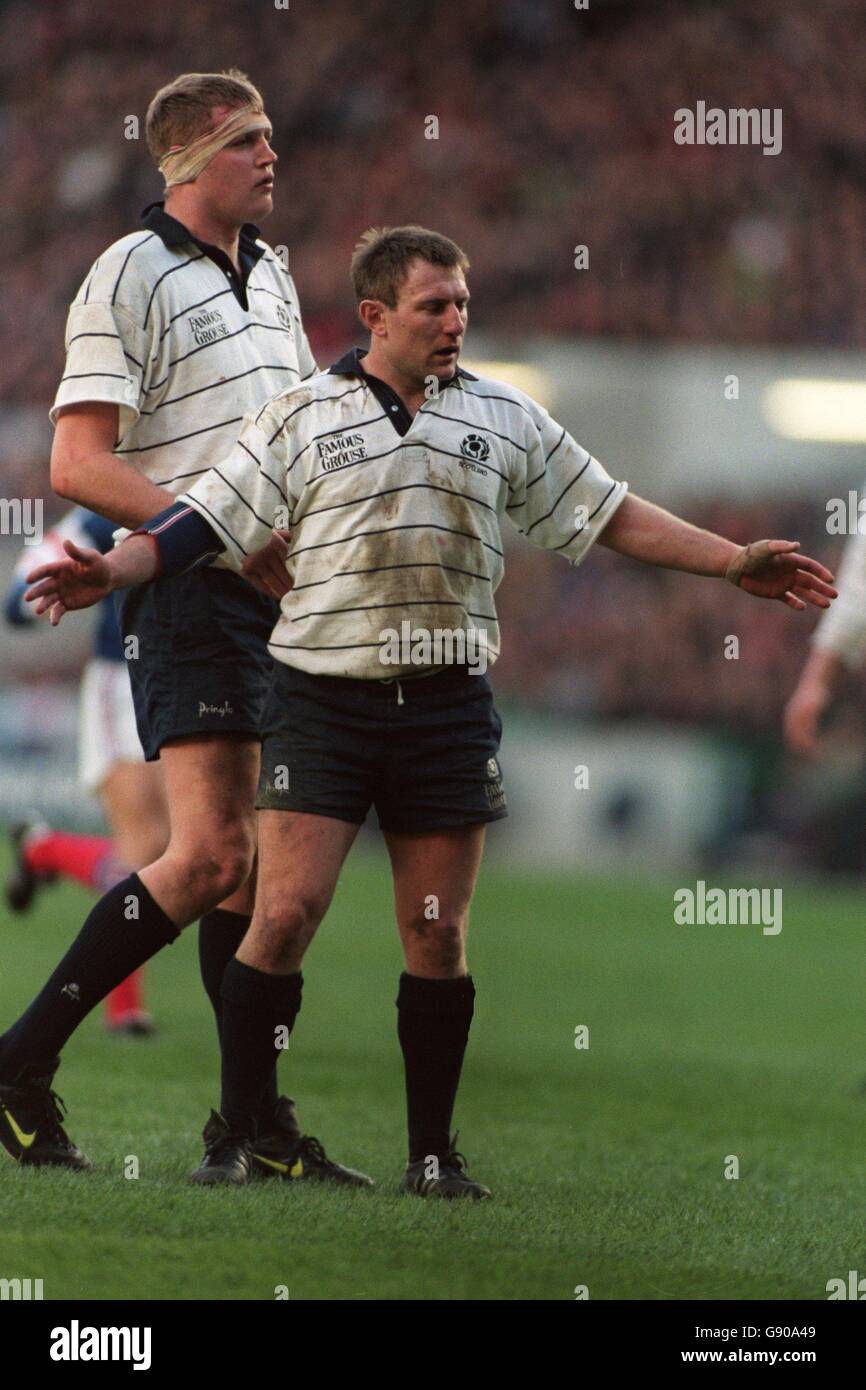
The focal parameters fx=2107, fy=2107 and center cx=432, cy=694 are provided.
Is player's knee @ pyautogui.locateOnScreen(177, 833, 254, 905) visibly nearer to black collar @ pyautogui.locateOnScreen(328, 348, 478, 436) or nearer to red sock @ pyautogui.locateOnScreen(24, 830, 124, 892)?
black collar @ pyautogui.locateOnScreen(328, 348, 478, 436)

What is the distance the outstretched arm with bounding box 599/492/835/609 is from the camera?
4.03 meters

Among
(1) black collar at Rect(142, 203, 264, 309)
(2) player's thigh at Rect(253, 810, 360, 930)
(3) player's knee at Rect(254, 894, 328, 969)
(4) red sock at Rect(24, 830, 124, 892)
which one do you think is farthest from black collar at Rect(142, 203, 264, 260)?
(4) red sock at Rect(24, 830, 124, 892)

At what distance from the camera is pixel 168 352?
13.8ft

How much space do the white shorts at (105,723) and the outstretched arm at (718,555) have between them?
334 centimetres

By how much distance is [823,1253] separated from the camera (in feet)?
12.4

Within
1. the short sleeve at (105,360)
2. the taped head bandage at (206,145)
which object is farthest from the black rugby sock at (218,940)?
the taped head bandage at (206,145)

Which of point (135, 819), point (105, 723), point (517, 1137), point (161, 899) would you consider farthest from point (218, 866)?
point (105, 723)

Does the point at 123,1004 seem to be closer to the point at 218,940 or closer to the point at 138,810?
the point at 138,810

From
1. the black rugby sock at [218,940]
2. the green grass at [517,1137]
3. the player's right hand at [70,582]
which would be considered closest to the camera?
the green grass at [517,1137]

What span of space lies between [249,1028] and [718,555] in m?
1.27

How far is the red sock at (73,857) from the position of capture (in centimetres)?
701

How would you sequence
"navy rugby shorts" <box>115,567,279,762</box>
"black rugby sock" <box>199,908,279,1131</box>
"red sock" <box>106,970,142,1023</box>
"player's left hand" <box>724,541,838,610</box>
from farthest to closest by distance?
"red sock" <box>106,970,142,1023</box>
"black rugby sock" <box>199,908,279,1131</box>
"navy rugby shorts" <box>115,567,279,762</box>
"player's left hand" <box>724,541,838,610</box>

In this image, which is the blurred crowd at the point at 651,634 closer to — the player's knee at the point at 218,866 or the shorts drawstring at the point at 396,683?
the player's knee at the point at 218,866
